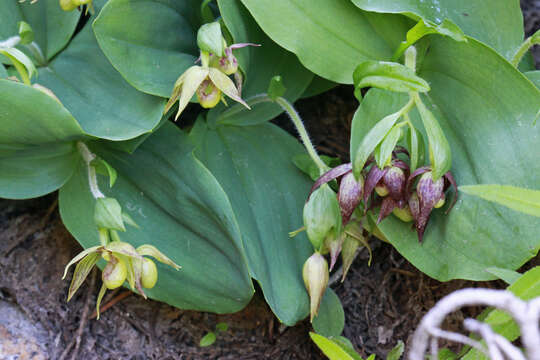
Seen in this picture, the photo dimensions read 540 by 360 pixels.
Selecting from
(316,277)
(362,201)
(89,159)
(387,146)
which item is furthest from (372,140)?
(89,159)

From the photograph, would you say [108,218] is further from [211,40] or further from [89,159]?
[211,40]

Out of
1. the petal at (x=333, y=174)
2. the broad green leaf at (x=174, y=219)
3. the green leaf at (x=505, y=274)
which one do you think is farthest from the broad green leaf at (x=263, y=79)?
the green leaf at (x=505, y=274)

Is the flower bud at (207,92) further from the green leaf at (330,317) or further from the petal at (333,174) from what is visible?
the green leaf at (330,317)

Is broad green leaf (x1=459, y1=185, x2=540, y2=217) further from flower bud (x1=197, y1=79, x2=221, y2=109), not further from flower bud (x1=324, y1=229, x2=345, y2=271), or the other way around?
flower bud (x1=197, y1=79, x2=221, y2=109)

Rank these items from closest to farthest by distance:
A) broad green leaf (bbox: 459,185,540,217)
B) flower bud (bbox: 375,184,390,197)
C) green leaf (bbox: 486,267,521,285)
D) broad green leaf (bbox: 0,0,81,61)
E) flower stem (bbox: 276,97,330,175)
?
broad green leaf (bbox: 459,185,540,217)
green leaf (bbox: 486,267,521,285)
flower bud (bbox: 375,184,390,197)
flower stem (bbox: 276,97,330,175)
broad green leaf (bbox: 0,0,81,61)

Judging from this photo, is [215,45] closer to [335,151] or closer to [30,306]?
[335,151]

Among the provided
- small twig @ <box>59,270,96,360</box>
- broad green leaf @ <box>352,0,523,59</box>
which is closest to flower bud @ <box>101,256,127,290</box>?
small twig @ <box>59,270,96,360</box>
